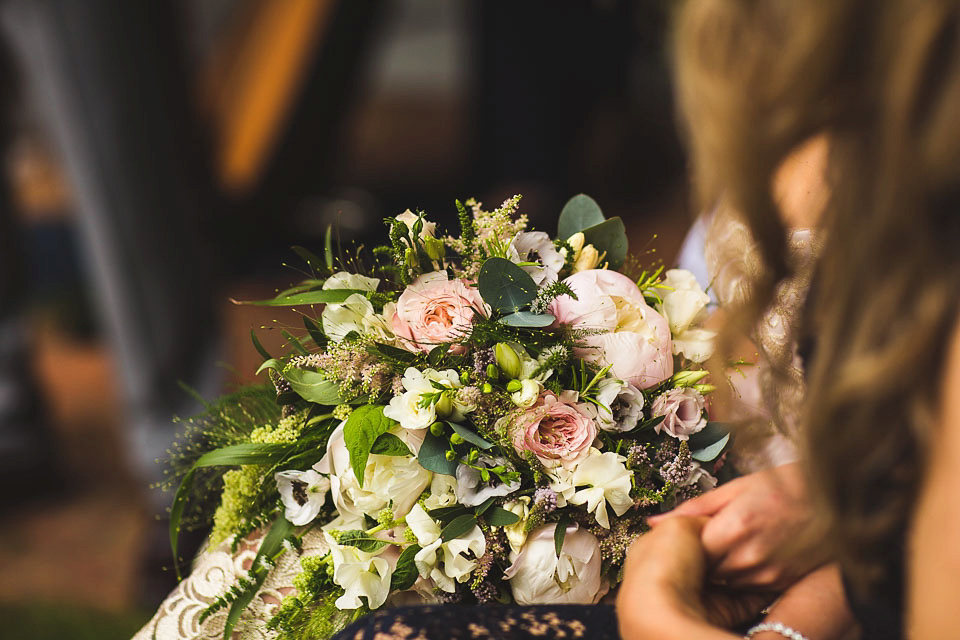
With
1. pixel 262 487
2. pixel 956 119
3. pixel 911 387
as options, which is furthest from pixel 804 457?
pixel 262 487

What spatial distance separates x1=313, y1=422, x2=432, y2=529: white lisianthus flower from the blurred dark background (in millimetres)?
148

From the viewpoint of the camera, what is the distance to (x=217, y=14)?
7.39 m

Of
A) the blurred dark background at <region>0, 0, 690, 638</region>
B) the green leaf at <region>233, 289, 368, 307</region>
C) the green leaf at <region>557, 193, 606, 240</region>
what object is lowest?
the blurred dark background at <region>0, 0, 690, 638</region>

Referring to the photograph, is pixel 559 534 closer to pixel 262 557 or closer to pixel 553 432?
pixel 553 432

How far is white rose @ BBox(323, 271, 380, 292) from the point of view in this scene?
86 cm

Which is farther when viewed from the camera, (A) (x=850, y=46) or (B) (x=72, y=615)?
(B) (x=72, y=615)

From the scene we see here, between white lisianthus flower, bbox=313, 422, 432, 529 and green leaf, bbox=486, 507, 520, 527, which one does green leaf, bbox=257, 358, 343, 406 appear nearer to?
white lisianthus flower, bbox=313, 422, 432, 529

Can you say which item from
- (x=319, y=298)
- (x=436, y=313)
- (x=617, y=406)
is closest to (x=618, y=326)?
(x=617, y=406)

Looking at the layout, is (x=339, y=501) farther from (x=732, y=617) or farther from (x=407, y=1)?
(x=407, y=1)

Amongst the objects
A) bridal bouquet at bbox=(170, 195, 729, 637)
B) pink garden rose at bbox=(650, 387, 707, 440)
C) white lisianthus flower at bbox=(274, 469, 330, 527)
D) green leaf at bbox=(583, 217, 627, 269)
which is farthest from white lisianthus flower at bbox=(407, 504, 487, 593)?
green leaf at bbox=(583, 217, 627, 269)

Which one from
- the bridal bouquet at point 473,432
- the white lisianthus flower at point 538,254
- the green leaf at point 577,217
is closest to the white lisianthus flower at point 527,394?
the bridal bouquet at point 473,432

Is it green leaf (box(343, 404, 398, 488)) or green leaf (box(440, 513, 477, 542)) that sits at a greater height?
green leaf (box(343, 404, 398, 488))

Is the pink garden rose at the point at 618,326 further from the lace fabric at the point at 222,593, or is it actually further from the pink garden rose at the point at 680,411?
the lace fabric at the point at 222,593

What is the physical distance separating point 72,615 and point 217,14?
20.2 ft
